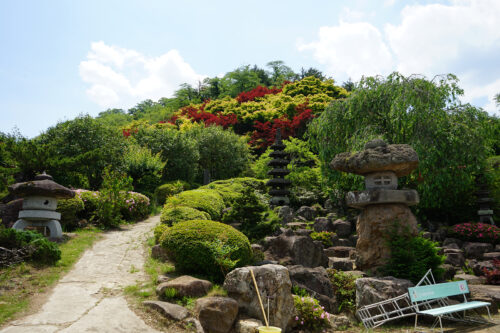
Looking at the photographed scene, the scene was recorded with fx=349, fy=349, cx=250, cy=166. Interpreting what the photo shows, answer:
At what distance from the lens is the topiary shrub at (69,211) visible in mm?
10750

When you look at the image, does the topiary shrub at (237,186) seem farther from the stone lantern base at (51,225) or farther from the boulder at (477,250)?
the boulder at (477,250)

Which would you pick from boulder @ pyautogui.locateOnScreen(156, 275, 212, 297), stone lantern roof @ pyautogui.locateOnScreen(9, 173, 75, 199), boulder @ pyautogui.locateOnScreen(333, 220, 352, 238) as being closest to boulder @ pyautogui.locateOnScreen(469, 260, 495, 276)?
boulder @ pyautogui.locateOnScreen(333, 220, 352, 238)

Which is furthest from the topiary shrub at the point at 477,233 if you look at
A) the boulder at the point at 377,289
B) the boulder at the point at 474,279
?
the boulder at the point at 377,289

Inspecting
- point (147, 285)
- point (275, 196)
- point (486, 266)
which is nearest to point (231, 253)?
point (147, 285)

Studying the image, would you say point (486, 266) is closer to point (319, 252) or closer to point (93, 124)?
point (319, 252)

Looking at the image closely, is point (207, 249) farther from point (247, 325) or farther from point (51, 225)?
point (51, 225)

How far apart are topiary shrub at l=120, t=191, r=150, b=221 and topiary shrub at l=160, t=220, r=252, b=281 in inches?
243

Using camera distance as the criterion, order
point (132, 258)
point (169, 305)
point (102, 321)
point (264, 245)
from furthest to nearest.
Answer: point (264, 245), point (132, 258), point (169, 305), point (102, 321)

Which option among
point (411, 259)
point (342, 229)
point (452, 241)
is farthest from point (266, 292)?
point (452, 241)

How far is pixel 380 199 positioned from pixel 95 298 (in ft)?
19.8

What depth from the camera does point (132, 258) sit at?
8.54 metres

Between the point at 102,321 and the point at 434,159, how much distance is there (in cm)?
1075

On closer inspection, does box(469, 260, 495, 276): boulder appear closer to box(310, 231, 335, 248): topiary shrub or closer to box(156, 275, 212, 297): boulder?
box(310, 231, 335, 248): topiary shrub

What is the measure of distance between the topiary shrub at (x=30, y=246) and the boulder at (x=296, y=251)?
4.82 meters
